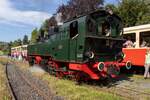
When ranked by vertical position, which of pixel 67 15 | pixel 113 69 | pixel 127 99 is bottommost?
pixel 127 99

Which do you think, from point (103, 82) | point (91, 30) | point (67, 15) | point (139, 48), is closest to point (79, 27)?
point (91, 30)

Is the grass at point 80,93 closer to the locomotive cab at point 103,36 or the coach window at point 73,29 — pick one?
the locomotive cab at point 103,36

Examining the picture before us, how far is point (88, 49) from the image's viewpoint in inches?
576

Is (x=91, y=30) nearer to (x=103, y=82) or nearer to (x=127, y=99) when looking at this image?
(x=103, y=82)

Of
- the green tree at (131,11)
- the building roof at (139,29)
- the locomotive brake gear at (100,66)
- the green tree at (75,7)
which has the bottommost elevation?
the locomotive brake gear at (100,66)

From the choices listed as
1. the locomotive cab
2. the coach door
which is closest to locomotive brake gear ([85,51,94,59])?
the locomotive cab

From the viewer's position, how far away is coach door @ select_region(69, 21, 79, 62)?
1524cm

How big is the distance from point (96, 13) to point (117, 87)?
352cm

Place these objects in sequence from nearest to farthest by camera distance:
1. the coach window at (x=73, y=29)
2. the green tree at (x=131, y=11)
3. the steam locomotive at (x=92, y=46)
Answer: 1. the steam locomotive at (x=92, y=46)
2. the coach window at (x=73, y=29)
3. the green tree at (x=131, y=11)

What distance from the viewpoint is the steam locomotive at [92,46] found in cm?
1455

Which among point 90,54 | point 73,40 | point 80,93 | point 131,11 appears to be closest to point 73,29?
point 73,40

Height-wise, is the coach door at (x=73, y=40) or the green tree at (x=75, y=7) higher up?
the green tree at (x=75, y=7)

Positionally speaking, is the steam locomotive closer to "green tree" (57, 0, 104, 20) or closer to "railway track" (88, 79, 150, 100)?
"railway track" (88, 79, 150, 100)

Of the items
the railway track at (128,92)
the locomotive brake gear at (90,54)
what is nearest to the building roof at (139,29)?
the railway track at (128,92)
